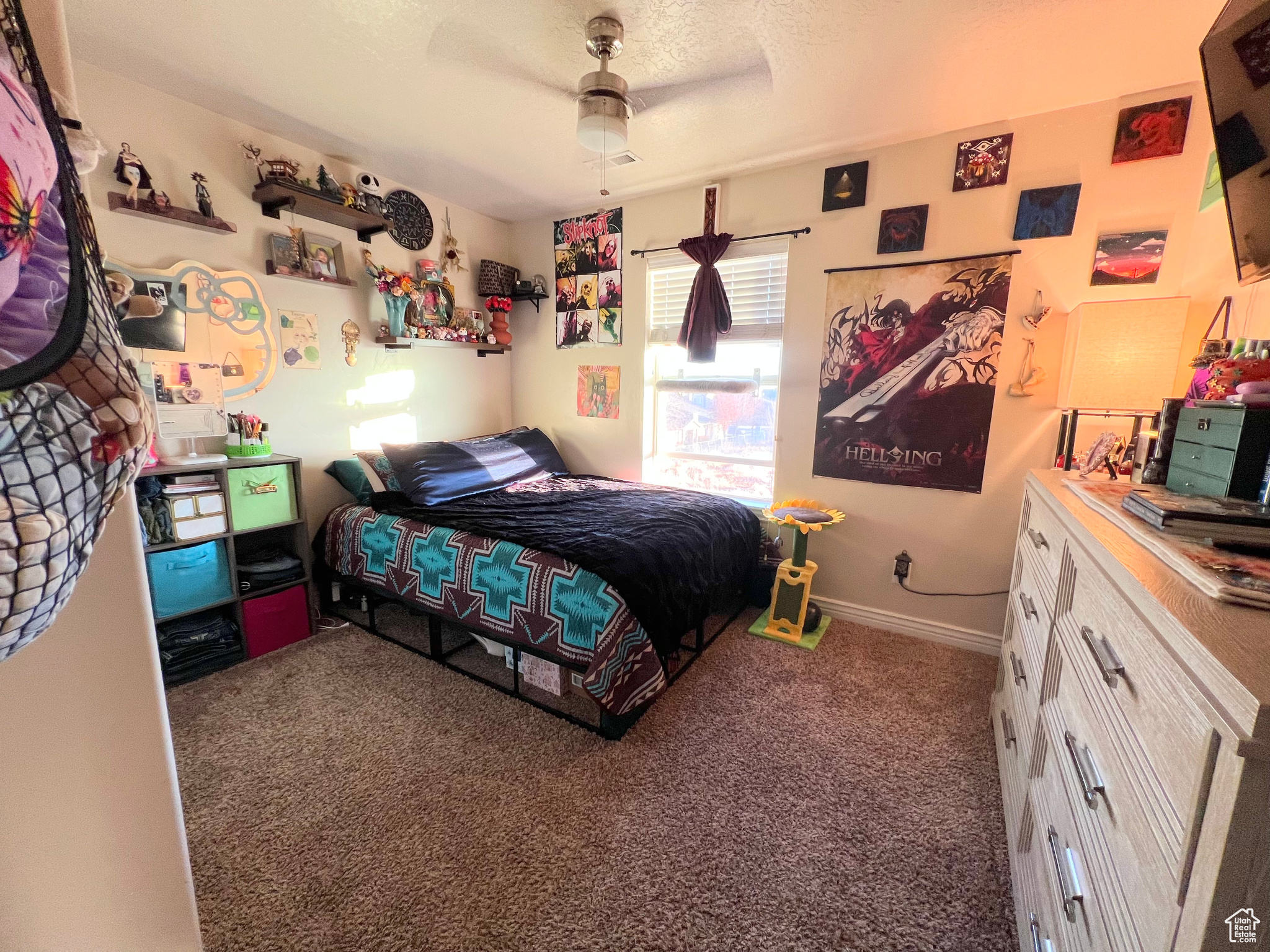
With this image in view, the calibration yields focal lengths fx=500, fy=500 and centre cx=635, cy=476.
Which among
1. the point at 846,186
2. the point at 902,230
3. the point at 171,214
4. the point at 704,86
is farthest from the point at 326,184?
the point at 902,230

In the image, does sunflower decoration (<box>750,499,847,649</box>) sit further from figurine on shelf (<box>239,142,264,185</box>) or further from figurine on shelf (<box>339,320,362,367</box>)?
figurine on shelf (<box>239,142,264,185</box>)

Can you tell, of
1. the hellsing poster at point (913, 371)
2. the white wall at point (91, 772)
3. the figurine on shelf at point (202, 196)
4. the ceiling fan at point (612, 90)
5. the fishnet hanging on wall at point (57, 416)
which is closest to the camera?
the fishnet hanging on wall at point (57, 416)

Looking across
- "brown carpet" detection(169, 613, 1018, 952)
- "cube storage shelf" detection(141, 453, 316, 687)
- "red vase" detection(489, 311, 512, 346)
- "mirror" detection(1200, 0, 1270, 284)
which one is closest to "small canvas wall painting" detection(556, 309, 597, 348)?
"red vase" detection(489, 311, 512, 346)

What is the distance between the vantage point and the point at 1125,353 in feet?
5.25

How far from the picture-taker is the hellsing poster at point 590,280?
10.0 ft

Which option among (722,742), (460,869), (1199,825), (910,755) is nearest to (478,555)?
(460,869)

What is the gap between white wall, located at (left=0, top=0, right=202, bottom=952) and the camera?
2.07 feet

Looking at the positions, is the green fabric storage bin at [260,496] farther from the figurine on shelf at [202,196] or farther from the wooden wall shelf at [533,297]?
the wooden wall shelf at [533,297]

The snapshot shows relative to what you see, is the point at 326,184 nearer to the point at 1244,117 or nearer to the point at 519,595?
the point at 519,595

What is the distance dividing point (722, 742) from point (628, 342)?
224cm

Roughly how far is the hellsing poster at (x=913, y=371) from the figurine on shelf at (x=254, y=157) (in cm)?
269

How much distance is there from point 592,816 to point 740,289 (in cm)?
248

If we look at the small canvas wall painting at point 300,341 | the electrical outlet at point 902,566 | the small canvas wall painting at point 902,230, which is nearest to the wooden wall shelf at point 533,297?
the small canvas wall painting at point 300,341

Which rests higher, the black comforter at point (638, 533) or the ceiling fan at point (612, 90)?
the ceiling fan at point (612, 90)
